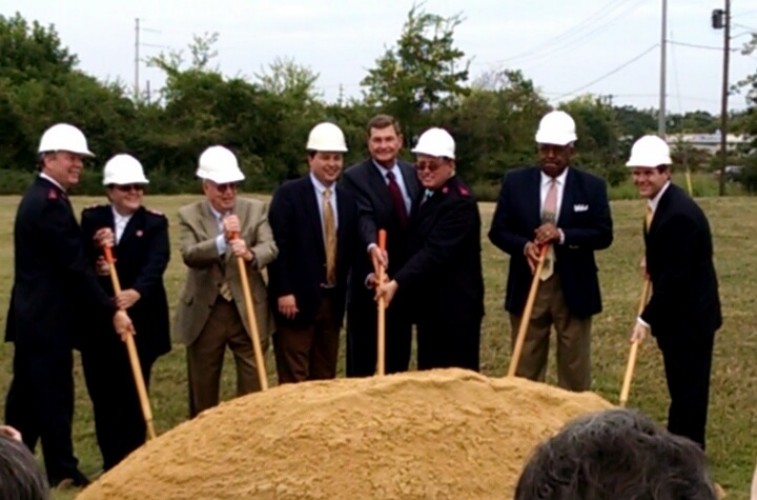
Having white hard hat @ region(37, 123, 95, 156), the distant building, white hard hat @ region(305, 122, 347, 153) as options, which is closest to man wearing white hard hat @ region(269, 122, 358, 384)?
white hard hat @ region(305, 122, 347, 153)

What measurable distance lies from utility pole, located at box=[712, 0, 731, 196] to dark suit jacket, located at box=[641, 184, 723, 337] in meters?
38.6

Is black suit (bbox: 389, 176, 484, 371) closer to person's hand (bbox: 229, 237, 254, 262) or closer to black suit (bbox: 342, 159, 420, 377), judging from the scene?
black suit (bbox: 342, 159, 420, 377)

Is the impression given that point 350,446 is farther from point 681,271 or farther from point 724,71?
point 724,71

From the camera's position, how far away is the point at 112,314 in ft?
24.3

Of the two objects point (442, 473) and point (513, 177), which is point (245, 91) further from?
point (442, 473)

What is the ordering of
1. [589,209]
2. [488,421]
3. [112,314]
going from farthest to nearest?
[589,209] < [112,314] < [488,421]

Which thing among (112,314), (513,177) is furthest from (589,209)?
(112,314)

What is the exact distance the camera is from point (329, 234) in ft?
26.9

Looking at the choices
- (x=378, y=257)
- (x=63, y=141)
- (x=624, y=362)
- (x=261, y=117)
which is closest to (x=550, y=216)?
(x=378, y=257)

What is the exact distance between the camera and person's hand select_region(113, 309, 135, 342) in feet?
24.3

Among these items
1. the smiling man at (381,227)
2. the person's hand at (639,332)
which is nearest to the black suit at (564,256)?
the person's hand at (639,332)

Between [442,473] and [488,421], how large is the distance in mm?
478

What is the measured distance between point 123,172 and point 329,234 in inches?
54.2

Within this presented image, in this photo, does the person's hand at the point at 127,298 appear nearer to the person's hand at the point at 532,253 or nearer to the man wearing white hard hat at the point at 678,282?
the person's hand at the point at 532,253
